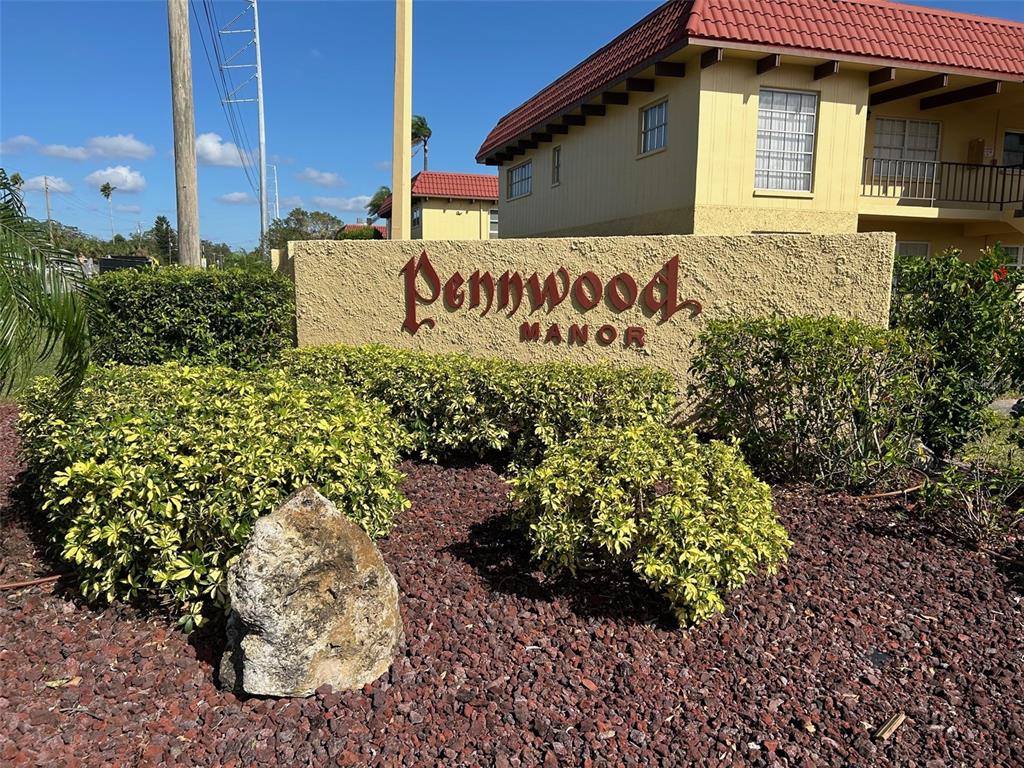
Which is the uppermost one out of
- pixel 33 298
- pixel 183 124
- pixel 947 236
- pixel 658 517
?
pixel 183 124

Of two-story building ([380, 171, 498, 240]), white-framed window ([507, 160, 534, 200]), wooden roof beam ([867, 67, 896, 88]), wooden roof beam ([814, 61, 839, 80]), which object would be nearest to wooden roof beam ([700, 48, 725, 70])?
wooden roof beam ([814, 61, 839, 80])

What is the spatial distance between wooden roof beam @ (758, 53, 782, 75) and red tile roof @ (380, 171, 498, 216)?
1879 cm

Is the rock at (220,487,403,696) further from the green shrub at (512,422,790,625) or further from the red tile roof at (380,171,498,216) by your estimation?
the red tile roof at (380,171,498,216)

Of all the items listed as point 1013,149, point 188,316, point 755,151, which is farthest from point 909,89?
point 188,316

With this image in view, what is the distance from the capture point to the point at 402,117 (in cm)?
909

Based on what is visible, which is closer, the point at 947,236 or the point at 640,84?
the point at 640,84

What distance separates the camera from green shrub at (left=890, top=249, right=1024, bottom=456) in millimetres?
5484

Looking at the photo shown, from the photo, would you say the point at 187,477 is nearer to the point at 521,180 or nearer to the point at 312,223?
the point at 521,180

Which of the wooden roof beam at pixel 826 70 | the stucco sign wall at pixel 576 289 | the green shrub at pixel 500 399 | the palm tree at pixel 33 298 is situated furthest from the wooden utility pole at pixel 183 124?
the wooden roof beam at pixel 826 70

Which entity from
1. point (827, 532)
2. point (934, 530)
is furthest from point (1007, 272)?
point (827, 532)

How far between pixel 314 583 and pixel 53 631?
1.49m

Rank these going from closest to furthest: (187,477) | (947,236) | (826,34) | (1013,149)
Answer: (187,477), (826,34), (1013,149), (947,236)

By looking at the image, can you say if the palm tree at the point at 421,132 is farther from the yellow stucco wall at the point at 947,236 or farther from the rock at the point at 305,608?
the rock at the point at 305,608

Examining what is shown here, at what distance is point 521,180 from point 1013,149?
11.4m
